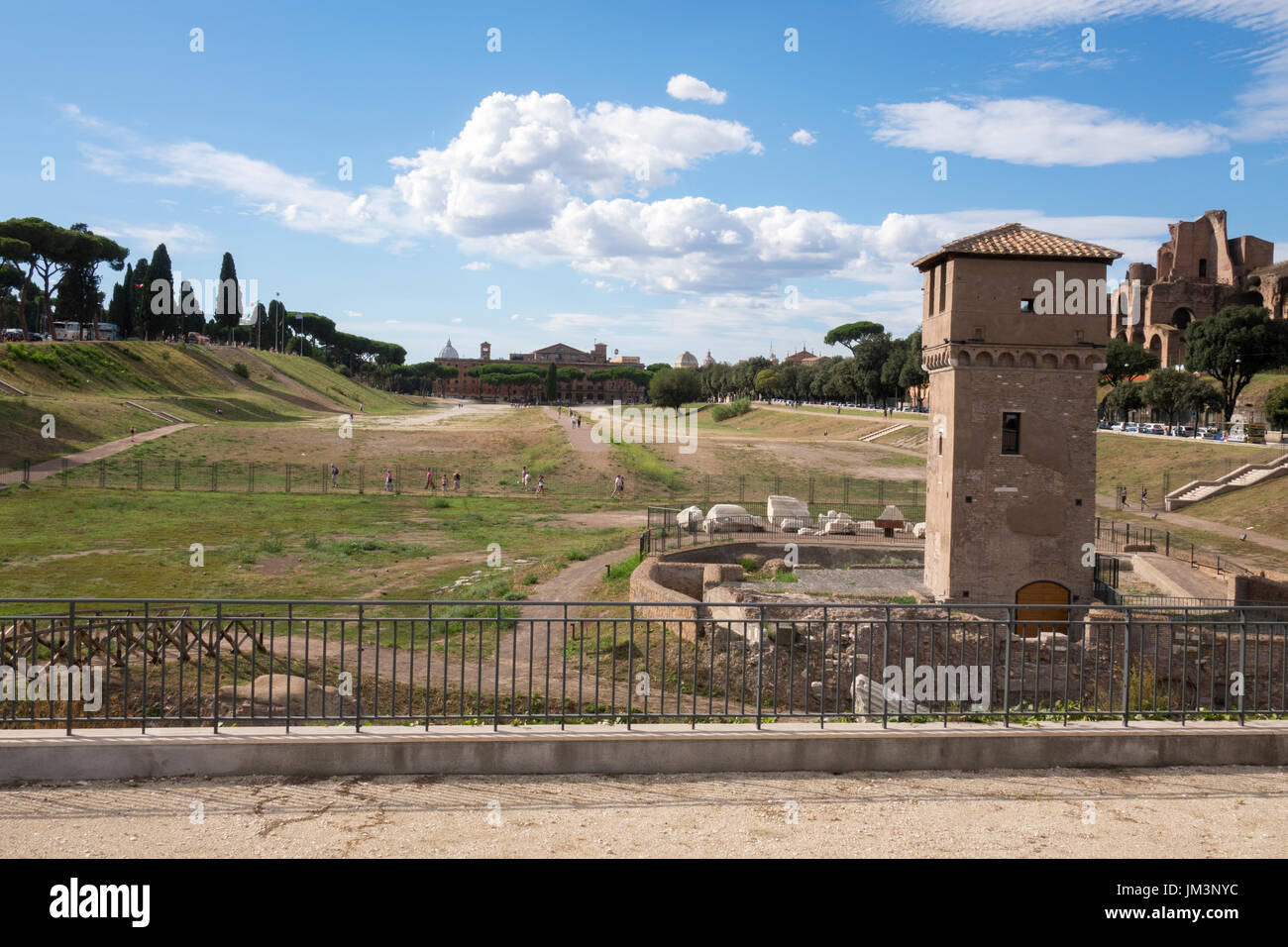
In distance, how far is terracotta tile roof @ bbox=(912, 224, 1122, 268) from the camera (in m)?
22.1

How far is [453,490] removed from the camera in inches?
2010

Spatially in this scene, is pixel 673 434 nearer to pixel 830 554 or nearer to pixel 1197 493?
pixel 1197 493

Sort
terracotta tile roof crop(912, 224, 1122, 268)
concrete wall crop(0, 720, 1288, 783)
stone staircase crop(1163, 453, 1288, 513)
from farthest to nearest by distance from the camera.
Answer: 1. stone staircase crop(1163, 453, 1288, 513)
2. terracotta tile roof crop(912, 224, 1122, 268)
3. concrete wall crop(0, 720, 1288, 783)

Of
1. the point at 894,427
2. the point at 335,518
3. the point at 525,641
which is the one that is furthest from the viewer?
the point at 894,427

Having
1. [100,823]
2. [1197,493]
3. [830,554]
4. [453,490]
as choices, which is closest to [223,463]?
[453,490]

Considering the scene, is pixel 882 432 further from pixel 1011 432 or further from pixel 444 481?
pixel 1011 432

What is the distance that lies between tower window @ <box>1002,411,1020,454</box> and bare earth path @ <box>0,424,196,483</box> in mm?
42822

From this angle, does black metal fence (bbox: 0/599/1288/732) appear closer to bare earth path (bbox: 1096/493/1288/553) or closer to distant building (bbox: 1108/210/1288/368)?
bare earth path (bbox: 1096/493/1288/553)

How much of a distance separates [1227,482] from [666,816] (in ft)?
164

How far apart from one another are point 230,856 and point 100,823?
3.95 ft

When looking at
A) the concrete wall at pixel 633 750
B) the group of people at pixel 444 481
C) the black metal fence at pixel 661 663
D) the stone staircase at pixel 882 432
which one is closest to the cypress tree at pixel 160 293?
the group of people at pixel 444 481

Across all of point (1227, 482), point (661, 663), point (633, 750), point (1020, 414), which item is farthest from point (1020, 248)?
point (1227, 482)

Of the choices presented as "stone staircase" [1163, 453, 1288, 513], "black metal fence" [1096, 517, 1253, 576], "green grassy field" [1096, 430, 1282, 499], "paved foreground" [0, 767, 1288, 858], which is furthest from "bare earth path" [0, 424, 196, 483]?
"stone staircase" [1163, 453, 1288, 513]

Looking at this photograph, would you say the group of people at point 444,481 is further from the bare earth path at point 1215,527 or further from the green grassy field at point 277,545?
the bare earth path at point 1215,527
